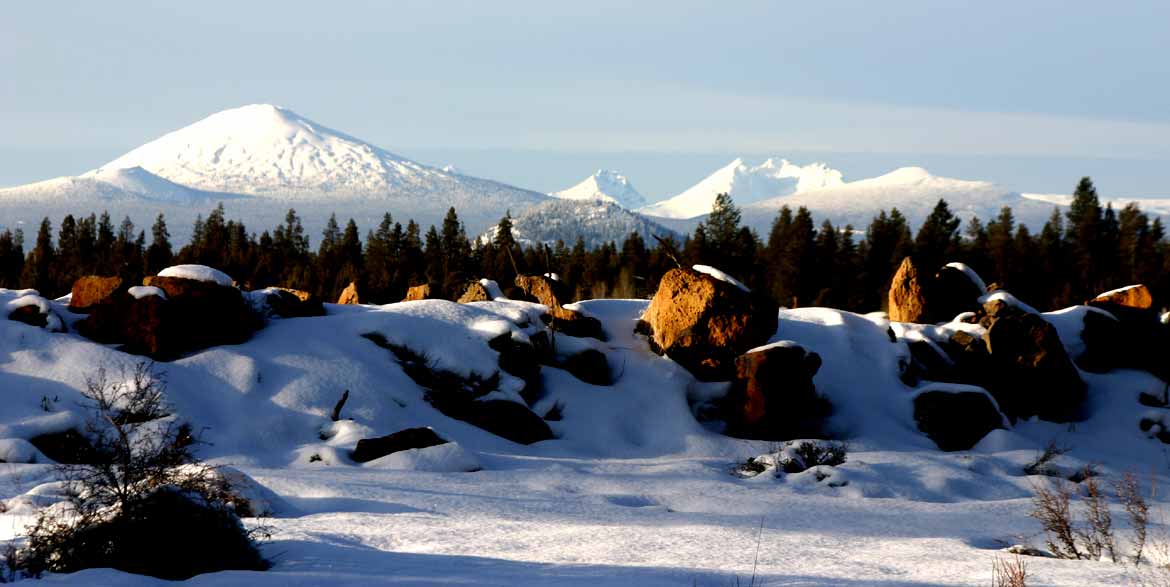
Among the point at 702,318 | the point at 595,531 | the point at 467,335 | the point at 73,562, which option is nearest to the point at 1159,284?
the point at 702,318

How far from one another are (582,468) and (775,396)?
6.37 m

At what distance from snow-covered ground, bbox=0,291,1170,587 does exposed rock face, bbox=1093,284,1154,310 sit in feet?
8.13

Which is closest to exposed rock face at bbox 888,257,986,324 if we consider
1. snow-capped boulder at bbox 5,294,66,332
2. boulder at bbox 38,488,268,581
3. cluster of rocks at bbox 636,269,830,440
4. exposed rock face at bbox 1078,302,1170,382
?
exposed rock face at bbox 1078,302,1170,382

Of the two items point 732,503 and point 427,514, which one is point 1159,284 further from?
point 427,514

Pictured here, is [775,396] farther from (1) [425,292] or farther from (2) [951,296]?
(1) [425,292]

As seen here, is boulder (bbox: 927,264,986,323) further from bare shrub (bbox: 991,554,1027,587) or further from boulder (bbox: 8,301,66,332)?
boulder (bbox: 8,301,66,332)

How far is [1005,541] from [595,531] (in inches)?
168

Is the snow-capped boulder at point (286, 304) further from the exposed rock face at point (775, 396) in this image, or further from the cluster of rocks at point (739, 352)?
the exposed rock face at point (775, 396)

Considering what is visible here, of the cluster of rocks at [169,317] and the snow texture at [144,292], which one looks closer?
the cluster of rocks at [169,317]

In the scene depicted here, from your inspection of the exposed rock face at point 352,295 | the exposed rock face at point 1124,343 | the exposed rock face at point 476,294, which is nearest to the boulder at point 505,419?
the exposed rock face at point 476,294

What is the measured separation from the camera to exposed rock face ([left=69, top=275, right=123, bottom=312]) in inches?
889

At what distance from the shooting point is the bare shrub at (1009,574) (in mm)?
6436

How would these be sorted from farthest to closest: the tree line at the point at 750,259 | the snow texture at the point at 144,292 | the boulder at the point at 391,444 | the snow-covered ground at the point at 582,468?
the tree line at the point at 750,259, the snow texture at the point at 144,292, the boulder at the point at 391,444, the snow-covered ground at the point at 582,468

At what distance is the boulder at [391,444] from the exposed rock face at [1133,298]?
22.1 m
